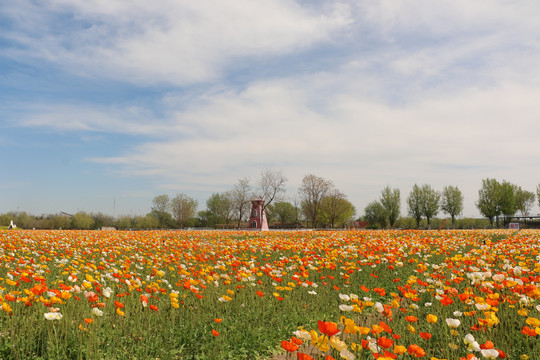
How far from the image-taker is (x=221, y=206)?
85250 mm

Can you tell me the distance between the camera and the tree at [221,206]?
8185 cm

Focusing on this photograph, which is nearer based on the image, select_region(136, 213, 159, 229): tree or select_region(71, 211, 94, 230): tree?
select_region(71, 211, 94, 230): tree

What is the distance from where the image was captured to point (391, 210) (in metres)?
77.4

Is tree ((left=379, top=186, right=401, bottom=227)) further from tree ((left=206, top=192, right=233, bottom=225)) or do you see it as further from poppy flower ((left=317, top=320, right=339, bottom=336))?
poppy flower ((left=317, top=320, right=339, bottom=336))

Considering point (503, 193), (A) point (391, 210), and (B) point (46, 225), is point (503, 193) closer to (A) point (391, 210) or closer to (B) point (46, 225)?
(A) point (391, 210)

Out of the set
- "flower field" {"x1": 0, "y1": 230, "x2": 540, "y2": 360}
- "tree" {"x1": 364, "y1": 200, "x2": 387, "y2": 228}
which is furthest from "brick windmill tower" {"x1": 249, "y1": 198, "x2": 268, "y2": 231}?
"flower field" {"x1": 0, "y1": 230, "x2": 540, "y2": 360}

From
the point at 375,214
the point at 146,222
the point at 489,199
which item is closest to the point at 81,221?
the point at 146,222

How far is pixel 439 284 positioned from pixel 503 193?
2920 inches

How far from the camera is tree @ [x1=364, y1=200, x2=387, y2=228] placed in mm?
78488

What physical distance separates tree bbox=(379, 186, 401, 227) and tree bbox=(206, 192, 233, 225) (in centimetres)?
3147

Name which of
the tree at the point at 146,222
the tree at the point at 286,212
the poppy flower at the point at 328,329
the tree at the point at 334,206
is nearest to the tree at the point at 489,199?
the tree at the point at 334,206

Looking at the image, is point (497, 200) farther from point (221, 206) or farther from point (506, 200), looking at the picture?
point (221, 206)

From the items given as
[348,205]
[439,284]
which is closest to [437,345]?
[439,284]

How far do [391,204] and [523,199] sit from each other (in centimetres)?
2603
